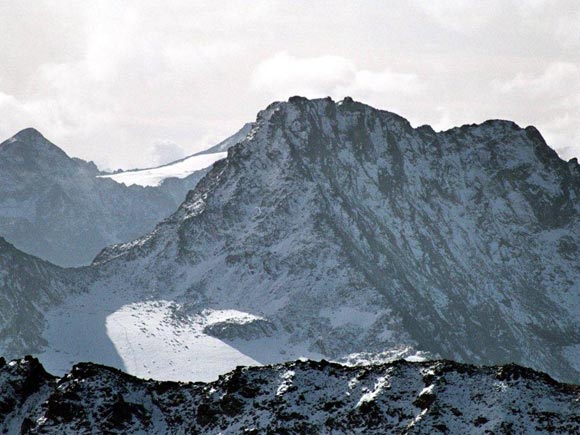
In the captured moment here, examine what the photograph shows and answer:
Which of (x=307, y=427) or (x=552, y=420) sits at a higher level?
(x=307, y=427)

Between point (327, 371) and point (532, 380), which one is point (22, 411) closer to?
point (327, 371)

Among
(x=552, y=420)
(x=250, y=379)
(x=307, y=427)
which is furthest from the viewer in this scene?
(x=250, y=379)

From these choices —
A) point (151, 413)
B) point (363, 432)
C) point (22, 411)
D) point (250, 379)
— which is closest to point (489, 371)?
point (363, 432)

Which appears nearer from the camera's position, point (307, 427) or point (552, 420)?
point (552, 420)

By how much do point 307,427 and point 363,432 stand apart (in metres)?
7.40

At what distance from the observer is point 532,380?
127688 millimetres

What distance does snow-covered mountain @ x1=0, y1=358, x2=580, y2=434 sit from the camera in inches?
4884

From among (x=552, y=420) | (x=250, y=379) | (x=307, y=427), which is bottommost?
(x=552, y=420)

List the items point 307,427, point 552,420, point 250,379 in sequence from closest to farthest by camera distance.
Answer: point 552,420 → point 307,427 → point 250,379

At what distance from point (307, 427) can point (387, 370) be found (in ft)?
42.6

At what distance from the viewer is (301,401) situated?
133m

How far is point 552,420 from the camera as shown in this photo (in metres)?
121

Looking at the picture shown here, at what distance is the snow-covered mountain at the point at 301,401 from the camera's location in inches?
4884

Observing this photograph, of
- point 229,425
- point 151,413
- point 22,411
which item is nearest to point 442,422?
point 229,425
